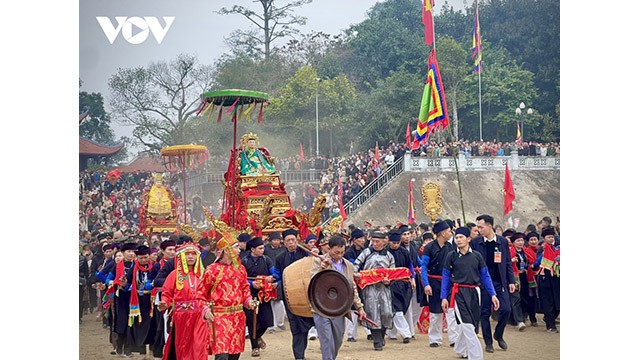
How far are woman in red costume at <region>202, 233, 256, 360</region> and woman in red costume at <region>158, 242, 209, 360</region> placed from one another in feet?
0.34

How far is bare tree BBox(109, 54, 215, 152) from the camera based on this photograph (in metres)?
19.8

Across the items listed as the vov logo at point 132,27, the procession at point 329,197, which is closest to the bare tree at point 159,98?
the procession at point 329,197

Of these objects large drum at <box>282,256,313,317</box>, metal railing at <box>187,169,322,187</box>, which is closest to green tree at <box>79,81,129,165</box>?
metal railing at <box>187,169,322,187</box>

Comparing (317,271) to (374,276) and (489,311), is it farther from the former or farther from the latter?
(489,311)

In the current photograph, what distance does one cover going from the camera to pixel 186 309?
796 centimetres

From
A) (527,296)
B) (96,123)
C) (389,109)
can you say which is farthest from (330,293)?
(389,109)

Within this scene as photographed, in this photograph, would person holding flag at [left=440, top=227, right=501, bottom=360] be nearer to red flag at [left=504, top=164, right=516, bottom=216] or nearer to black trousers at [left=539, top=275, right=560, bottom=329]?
black trousers at [left=539, top=275, right=560, bottom=329]

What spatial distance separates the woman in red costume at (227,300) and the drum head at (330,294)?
609 mm

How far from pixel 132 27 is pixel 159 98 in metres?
10.2

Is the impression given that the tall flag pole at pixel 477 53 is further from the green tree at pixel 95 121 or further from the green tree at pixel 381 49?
the green tree at pixel 95 121

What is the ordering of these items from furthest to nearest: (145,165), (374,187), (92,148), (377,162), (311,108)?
(311,108)
(377,162)
(374,187)
(145,165)
(92,148)

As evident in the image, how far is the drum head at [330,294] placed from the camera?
8.08 m

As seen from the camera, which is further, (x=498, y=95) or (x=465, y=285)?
(x=498, y=95)

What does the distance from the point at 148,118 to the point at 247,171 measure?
29.1 ft
